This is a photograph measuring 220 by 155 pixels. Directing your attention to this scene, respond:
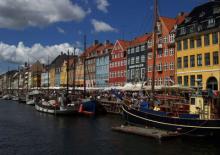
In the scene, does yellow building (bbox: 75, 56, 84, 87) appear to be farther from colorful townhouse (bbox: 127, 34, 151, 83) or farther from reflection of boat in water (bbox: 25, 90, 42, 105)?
colorful townhouse (bbox: 127, 34, 151, 83)

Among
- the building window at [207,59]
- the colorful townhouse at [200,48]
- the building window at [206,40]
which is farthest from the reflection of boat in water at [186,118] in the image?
the building window at [206,40]

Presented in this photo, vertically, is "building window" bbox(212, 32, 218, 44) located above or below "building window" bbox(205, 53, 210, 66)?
above

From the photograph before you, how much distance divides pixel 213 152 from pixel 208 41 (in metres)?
29.8

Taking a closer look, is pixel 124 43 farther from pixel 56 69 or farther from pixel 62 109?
pixel 56 69

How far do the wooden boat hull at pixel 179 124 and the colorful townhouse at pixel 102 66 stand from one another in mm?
52343

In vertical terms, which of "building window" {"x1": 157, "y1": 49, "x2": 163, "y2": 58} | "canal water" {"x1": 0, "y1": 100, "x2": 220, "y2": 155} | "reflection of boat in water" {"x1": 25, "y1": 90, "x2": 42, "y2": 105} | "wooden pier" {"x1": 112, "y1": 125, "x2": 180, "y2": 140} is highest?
"building window" {"x1": 157, "y1": 49, "x2": 163, "y2": 58}

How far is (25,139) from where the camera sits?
32.9 meters

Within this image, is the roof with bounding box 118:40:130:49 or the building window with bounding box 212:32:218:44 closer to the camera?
the building window with bounding box 212:32:218:44

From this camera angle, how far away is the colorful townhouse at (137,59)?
73.0 m

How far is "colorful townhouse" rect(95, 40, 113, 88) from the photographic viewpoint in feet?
297

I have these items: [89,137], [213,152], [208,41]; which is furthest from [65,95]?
[213,152]

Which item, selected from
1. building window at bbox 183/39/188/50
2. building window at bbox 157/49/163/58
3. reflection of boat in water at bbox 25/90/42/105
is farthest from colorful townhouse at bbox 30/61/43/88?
building window at bbox 183/39/188/50

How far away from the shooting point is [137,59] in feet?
249

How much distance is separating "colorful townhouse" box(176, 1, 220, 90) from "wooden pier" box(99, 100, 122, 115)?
11480 millimetres
